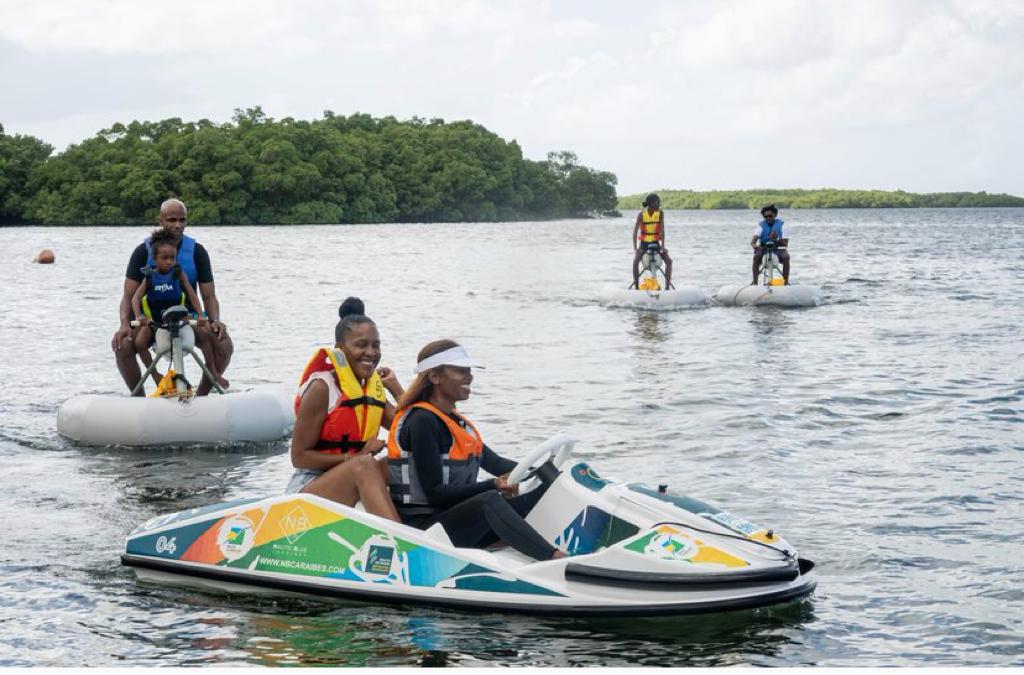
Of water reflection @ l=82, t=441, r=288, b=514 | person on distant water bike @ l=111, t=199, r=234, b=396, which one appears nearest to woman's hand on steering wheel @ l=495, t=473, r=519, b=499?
water reflection @ l=82, t=441, r=288, b=514

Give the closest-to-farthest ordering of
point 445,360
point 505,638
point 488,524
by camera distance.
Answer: point 505,638 < point 445,360 < point 488,524

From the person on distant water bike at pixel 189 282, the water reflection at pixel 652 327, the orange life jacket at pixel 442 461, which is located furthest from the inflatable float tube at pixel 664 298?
the orange life jacket at pixel 442 461

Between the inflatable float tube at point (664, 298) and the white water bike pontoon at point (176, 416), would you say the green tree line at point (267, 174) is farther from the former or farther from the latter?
the white water bike pontoon at point (176, 416)

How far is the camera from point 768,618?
673 centimetres

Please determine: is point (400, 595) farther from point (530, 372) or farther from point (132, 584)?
point (530, 372)

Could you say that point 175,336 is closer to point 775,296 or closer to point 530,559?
point 530,559

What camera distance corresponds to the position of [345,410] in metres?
7.27

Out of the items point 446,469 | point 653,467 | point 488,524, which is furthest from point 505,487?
point 653,467

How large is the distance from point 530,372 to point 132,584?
9993 millimetres

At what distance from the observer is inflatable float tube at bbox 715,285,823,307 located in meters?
25.1

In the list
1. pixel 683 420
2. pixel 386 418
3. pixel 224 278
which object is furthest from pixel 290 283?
pixel 386 418

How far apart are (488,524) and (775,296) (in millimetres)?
19104

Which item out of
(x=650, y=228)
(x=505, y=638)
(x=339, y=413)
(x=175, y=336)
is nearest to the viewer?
(x=505, y=638)

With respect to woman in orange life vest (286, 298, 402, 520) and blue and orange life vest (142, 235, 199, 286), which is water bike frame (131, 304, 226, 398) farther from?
woman in orange life vest (286, 298, 402, 520)
